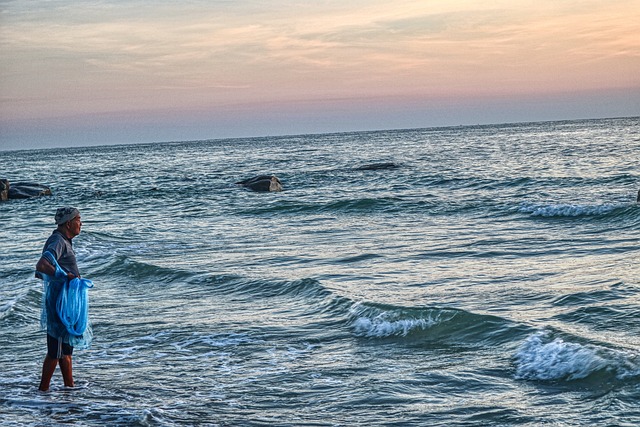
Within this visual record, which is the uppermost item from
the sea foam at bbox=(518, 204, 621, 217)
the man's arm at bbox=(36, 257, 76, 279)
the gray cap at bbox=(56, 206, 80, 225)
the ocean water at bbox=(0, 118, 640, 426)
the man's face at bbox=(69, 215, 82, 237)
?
the gray cap at bbox=(56, 206, 80, 225)

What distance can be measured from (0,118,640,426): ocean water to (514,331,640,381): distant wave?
24 mm

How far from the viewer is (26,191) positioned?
35.5 metres

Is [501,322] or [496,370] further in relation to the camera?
[501,322]

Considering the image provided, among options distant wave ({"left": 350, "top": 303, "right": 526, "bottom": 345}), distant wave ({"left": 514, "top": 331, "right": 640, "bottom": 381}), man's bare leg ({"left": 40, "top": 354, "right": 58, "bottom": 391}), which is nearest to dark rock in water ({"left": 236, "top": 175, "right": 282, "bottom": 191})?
distant wave ({"left": 350, "top": 303, "right": 526, "bottom": 345})

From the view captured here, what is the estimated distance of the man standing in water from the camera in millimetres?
6977

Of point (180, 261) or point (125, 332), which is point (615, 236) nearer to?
point (180, 261)

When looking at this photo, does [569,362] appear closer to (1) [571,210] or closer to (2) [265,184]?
(1) [571,210]

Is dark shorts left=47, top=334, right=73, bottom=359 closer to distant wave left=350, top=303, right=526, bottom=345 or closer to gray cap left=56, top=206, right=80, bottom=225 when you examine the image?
gray cap left=56, top=206, right=80, bottom=225

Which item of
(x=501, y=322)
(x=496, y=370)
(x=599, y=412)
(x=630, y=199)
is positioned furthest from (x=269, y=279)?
(x=630, y=199)

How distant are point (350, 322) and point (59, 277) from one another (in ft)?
13.6

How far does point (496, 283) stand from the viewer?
11766 millimetres

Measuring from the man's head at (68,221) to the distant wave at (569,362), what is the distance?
4382 mm

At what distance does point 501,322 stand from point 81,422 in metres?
4.97

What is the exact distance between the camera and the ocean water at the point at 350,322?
269 inches
